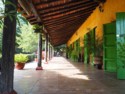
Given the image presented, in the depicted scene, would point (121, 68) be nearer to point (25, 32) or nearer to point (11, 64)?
point (11, 64)

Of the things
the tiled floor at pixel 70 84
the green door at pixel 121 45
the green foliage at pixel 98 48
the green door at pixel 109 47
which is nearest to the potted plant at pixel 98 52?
the green foliage at pixel 98 48

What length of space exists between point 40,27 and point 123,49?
5.12 m

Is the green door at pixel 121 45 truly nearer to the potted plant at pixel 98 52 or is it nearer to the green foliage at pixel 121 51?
the green foliage at pixel 121 51

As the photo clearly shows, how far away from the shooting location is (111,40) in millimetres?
9500

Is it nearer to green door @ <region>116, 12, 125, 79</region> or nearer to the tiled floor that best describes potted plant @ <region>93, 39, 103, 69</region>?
the tiled floor

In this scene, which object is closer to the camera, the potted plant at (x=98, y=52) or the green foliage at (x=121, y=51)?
the green foliage at (x=121, y=51)

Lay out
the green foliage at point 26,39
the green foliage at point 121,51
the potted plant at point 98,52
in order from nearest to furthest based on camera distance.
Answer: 1. the green foliage at point 121,51
2. the potted plant at point 98,52
3. the green foliage at point 26,39

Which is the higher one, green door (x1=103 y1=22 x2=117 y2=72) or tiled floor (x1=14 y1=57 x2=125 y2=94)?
green door (x1=103 y1=22 x2=117 y2=72)

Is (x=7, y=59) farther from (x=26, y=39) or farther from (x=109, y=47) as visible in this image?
(x=26, y=39)

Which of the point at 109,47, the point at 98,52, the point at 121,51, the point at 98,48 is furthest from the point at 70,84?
the point at 98,52

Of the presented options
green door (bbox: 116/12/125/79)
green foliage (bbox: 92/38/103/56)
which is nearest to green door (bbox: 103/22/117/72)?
green foliage (bbox: 92/38/103/56)

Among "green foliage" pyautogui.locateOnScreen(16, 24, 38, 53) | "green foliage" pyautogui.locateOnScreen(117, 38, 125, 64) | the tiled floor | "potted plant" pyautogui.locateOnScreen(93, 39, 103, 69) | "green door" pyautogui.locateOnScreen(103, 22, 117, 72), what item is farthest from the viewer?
"green foliage" pyautogui.locateOnScreen(16, 24, 38, 53)

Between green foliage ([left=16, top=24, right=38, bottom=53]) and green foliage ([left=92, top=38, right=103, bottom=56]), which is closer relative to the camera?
green foliage ([left=92, top=38, right=103, bottom=56])

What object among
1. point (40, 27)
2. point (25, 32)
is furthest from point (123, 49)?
point (25, 32)
